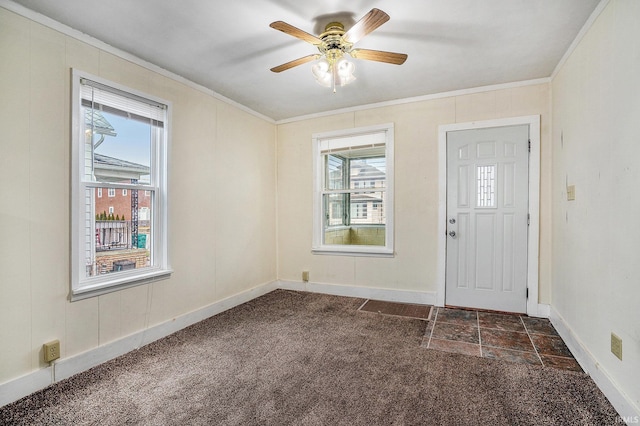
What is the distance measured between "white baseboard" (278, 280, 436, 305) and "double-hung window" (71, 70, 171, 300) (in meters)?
2.01

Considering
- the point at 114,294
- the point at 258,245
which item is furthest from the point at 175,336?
the point at 258,245

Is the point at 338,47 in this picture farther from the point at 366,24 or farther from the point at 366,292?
the point at 366,292

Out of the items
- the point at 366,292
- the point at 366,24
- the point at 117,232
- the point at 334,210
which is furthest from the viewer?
the point at 334,210

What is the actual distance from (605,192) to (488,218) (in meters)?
1.53

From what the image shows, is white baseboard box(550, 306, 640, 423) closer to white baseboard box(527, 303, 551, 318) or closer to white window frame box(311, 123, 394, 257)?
white baseboard box(527, 303, 551, 318)

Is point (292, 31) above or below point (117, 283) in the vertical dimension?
above

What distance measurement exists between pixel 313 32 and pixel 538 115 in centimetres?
258

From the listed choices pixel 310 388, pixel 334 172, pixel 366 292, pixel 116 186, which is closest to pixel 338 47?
pixel 116 186

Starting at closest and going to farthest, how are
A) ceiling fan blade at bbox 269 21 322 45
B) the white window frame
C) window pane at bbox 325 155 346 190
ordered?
ceiling fan blade at bbox 269 21 322 45 < the white window frame < window pane at bbox 325 155 346 190

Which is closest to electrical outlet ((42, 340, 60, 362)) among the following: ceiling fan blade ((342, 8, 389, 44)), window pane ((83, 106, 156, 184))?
window pane ((83, 106, 156, 184))

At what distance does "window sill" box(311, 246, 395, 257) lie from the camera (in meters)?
3.95

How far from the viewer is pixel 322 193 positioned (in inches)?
175

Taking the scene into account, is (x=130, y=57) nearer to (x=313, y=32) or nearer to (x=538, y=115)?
(x=313, y=32)

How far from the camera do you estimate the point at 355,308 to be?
366cm
